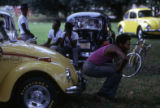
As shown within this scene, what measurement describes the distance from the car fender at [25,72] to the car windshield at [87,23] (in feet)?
19.1

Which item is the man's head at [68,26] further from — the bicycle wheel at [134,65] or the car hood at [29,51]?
the car hood at [29,51]

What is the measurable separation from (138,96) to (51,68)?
221 cm

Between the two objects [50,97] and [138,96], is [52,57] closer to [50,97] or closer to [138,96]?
[50,97]

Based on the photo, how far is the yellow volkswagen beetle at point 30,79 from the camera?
530 cm

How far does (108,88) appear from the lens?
243 inches

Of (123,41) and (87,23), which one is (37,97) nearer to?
(123,41)

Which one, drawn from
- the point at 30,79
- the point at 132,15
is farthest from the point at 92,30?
the point at 132,15

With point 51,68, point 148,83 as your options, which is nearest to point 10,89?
point 51,68

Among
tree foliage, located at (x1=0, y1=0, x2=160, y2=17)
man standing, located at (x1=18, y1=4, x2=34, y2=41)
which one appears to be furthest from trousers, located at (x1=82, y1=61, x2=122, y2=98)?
tree foliage, located at (x1=0, y1=0, x2=160, y2=17)

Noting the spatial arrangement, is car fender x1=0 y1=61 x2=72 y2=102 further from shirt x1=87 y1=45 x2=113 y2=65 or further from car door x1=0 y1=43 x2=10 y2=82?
shirt x1=87 y1=45 x2=113 y2=65

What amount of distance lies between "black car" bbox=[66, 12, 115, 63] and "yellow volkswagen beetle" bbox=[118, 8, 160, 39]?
7418mm

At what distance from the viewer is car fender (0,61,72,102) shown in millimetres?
5270

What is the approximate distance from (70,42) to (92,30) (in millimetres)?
1862

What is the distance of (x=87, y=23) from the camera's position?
11.2m
